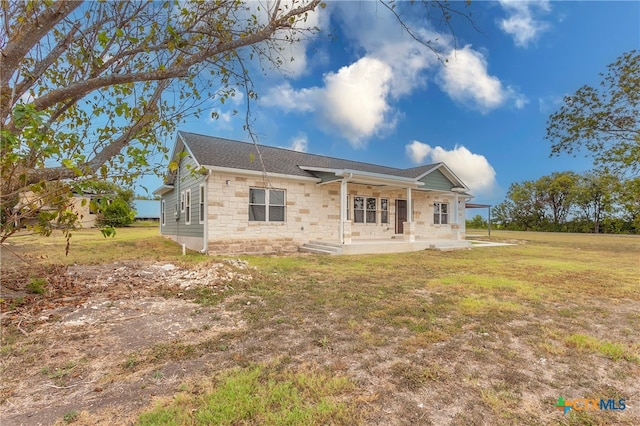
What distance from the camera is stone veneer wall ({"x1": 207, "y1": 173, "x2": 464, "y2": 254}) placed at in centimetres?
1127

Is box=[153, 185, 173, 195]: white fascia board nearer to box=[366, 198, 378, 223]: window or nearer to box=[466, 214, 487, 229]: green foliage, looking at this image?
box=[366, 198, 378, 223]: window

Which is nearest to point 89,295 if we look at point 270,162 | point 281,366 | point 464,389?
point 281,366

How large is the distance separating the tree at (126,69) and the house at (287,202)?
162 inches

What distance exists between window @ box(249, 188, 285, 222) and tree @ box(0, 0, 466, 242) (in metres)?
6.38

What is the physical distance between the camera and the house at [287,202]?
37.6 feet

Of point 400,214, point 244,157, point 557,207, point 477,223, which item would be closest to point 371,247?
point 400,214

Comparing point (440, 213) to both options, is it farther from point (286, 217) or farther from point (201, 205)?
point (201, 205)

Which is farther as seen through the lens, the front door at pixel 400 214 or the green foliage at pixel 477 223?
the green foliage at pixel 477 223

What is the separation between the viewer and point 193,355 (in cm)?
310

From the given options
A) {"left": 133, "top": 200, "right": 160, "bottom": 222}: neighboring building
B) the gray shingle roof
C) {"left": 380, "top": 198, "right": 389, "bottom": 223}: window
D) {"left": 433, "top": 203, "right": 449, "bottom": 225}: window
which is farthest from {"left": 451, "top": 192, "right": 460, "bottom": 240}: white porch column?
{"left": 133, "top": 200, "right": 160, "bottom": 222}: neighboring building

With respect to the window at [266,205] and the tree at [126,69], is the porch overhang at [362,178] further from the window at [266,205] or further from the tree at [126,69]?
the tree at [126,69]

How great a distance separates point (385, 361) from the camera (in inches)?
117

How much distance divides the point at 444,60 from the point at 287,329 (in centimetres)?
469

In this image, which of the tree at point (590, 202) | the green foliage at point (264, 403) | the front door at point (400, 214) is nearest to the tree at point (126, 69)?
the green foliage at point (264, 403)
